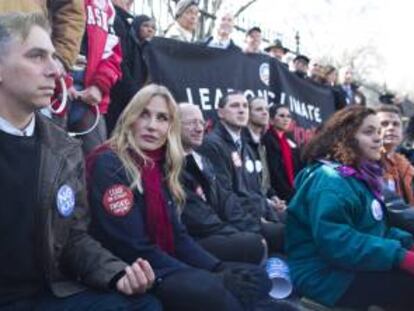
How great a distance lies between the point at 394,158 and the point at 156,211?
3.03m

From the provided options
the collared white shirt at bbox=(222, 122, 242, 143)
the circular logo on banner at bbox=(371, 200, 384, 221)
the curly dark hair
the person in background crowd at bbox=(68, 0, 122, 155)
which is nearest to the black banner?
the collared white shirt at bbox=(222, 122, 242, 143)

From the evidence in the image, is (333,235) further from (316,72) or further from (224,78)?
(316,72)

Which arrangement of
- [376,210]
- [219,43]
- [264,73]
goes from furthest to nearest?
1. [264,73]
2. [219,43]
3. [376,210]

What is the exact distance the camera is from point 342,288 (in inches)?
140

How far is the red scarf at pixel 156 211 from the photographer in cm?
314

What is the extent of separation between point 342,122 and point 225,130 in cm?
179

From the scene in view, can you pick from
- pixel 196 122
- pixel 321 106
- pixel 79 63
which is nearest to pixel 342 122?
pixel 196 122

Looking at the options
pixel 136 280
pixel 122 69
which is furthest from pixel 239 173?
→ pixel 136 280

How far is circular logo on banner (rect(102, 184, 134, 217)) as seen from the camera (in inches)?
119

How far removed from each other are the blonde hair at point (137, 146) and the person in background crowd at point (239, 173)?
143 cm

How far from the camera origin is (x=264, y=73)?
7.77 metres

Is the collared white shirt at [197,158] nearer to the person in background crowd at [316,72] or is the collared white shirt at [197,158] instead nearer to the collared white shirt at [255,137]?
the collared white shirt at [255,137]

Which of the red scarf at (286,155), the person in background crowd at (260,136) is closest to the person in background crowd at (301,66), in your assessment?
the red scarf at (286,155)

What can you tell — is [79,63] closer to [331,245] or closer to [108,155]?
[108,155]
